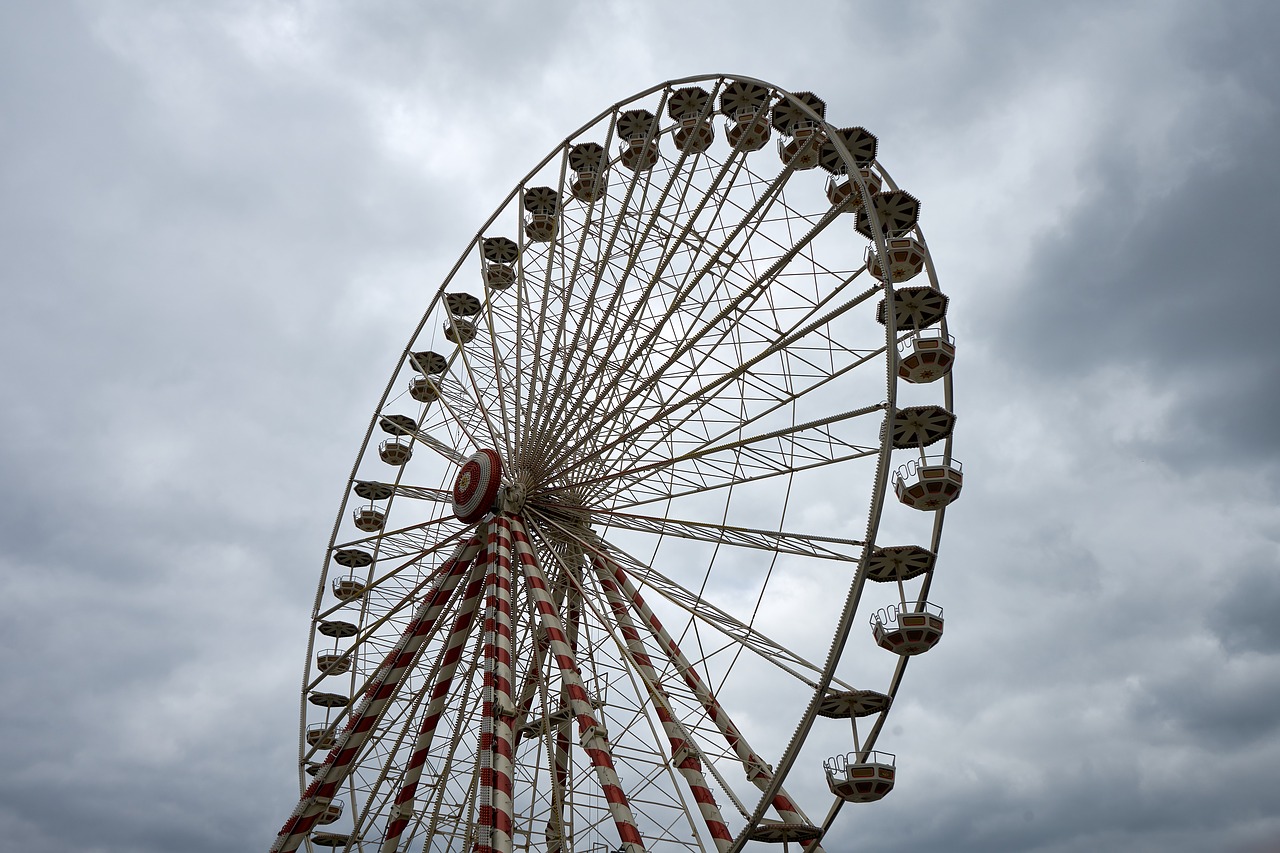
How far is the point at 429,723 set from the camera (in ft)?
66.8

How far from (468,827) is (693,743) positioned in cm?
539

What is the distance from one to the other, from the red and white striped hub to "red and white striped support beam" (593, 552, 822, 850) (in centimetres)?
238

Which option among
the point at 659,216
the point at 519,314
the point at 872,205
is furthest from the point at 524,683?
the point at 872,205

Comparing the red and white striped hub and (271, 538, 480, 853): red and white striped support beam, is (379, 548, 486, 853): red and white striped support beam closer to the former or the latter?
(271, 538, 480, 853): red and white striped support beam

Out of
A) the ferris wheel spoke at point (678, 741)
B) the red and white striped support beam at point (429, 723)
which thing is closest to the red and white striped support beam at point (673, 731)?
the ferris wheel spoke at point (678, 741)

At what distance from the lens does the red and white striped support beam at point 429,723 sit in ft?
66.7

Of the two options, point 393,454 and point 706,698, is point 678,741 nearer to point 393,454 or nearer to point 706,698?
point 706,698

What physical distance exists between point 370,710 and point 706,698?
20.6ft

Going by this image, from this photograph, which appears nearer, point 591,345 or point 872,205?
point 872,205

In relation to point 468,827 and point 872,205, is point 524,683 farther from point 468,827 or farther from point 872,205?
point 872,205

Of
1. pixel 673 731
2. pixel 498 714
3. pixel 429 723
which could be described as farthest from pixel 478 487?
pixel 673 731

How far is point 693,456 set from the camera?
798 inches

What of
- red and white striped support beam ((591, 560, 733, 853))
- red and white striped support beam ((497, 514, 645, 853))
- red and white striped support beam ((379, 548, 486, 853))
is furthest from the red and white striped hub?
red and white striped support beam ((591, 560, 733, 853))

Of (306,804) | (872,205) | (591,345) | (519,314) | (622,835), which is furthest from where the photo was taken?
(519,314)
